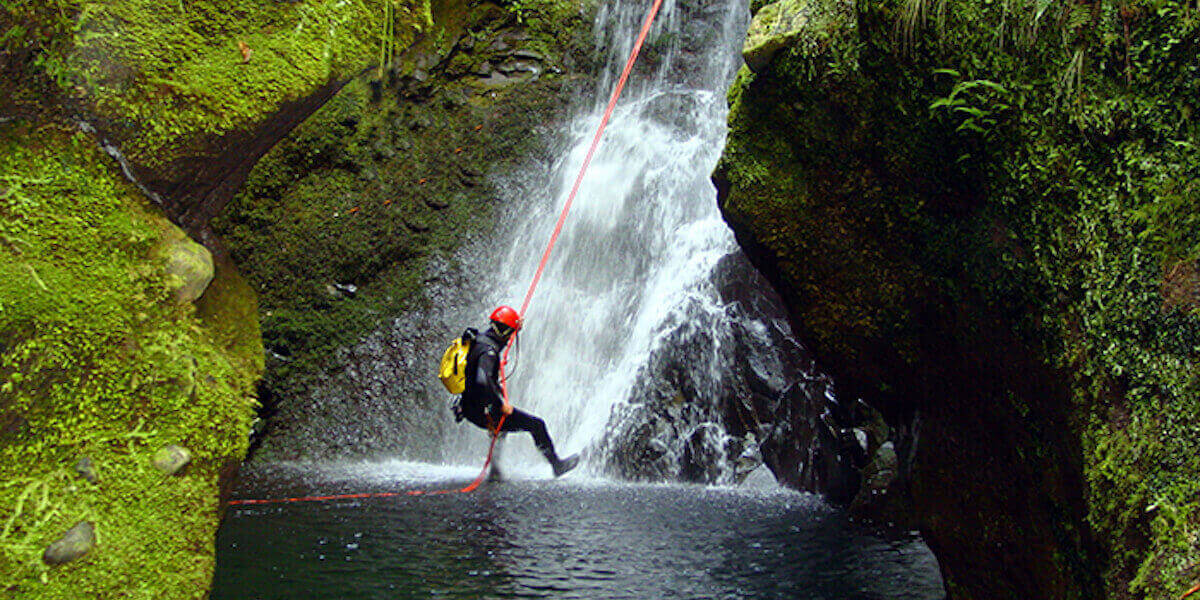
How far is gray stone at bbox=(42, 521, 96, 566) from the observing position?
8.87ft

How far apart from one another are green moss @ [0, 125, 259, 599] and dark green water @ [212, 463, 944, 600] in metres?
2.20

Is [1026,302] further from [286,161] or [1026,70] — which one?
[286,161]

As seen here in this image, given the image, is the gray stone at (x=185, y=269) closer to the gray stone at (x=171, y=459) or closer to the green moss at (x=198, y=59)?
the green moss at (x=198, y=59)

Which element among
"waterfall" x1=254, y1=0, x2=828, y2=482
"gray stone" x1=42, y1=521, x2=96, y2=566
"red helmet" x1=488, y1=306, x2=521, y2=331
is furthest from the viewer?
"waterfall" x1=254, y1=0, x2=828, y2=482

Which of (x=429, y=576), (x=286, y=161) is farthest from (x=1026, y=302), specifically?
(x=286, y=161)

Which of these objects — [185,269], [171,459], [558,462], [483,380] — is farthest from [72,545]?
[558,462]

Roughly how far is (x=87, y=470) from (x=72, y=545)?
0.27m

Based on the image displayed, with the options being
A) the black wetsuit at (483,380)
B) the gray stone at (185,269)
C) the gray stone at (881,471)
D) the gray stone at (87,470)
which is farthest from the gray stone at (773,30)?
the gray stone at (881,471)

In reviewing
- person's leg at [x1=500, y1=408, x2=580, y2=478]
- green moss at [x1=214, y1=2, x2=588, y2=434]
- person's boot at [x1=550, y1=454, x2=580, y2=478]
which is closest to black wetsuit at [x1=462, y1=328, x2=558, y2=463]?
person's leg at [x1=500, y1=408, x2=580, y2=478]

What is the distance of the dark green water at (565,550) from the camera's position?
527 centimetres

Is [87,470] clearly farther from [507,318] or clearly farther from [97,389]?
[507,318]

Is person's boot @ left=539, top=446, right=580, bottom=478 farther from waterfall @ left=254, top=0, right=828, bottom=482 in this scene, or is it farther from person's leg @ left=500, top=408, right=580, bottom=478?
waterfall @ left=254, top=0, right=828, bottom=482

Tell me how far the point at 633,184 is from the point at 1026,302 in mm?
9094

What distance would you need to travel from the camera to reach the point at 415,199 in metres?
12.3
